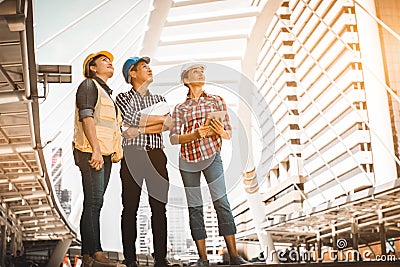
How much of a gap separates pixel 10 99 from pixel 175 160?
3.83 feet

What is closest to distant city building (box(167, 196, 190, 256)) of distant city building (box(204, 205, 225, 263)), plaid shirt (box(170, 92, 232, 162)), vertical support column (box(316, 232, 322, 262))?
distant city building (box(204, 205, 225, 263))

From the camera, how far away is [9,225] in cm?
826

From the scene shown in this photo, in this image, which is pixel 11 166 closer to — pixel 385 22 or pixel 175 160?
pixel 175 160

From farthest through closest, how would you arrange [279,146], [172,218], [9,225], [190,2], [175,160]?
[279,146], [9,225], [190,2], [172,218], [175,160]

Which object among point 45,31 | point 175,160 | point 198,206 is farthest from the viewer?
point 45,31

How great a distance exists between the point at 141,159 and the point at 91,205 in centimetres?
47

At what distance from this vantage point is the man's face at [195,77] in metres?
3.66

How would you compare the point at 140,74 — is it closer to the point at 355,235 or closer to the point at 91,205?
the point at 91,205

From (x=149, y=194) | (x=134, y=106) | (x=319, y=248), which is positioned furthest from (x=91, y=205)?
(x=319, y=248)

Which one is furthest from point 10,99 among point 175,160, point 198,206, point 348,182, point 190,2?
point 348,182

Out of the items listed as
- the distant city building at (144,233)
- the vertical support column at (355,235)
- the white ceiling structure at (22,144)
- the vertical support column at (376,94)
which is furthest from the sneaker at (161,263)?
the vertical support column at (376,94)

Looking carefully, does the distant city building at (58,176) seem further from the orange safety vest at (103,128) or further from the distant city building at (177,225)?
the orange safety vest at (103,128)

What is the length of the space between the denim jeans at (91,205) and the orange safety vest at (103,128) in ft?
0.31

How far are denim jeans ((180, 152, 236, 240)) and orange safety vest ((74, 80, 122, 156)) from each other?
1.49ft
